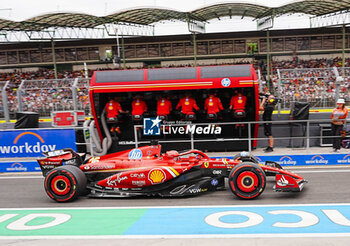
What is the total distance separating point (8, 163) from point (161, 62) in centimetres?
2858

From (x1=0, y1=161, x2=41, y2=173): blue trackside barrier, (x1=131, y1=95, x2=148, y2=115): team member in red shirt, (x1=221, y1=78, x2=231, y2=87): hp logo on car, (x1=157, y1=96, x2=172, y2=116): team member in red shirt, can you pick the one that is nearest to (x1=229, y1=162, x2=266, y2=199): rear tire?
(x1=221, y1=78, x2=231, y2=87): hp logo on car

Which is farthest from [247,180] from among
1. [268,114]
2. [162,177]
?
[268,114]

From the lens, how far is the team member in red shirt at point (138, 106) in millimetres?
12062

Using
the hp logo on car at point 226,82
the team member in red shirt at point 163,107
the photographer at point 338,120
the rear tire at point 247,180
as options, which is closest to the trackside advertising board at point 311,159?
the photographer at point 338,120

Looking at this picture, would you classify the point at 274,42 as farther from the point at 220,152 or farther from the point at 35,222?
the point at 35,222

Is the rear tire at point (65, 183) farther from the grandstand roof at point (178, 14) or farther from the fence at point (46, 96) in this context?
the grandstand roof at point (178, 14)

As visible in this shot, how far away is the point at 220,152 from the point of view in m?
12.3

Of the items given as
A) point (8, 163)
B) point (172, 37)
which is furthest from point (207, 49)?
point (8, 163)

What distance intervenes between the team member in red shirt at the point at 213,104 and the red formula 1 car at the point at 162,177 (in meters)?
4.03

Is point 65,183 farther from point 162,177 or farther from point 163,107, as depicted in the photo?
point 163,107

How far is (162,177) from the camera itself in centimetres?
743

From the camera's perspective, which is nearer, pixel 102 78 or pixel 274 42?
pixel 102 78

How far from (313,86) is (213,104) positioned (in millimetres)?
4346

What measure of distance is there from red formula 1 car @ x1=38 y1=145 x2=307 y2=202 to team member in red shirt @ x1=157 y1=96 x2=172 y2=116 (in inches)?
167
